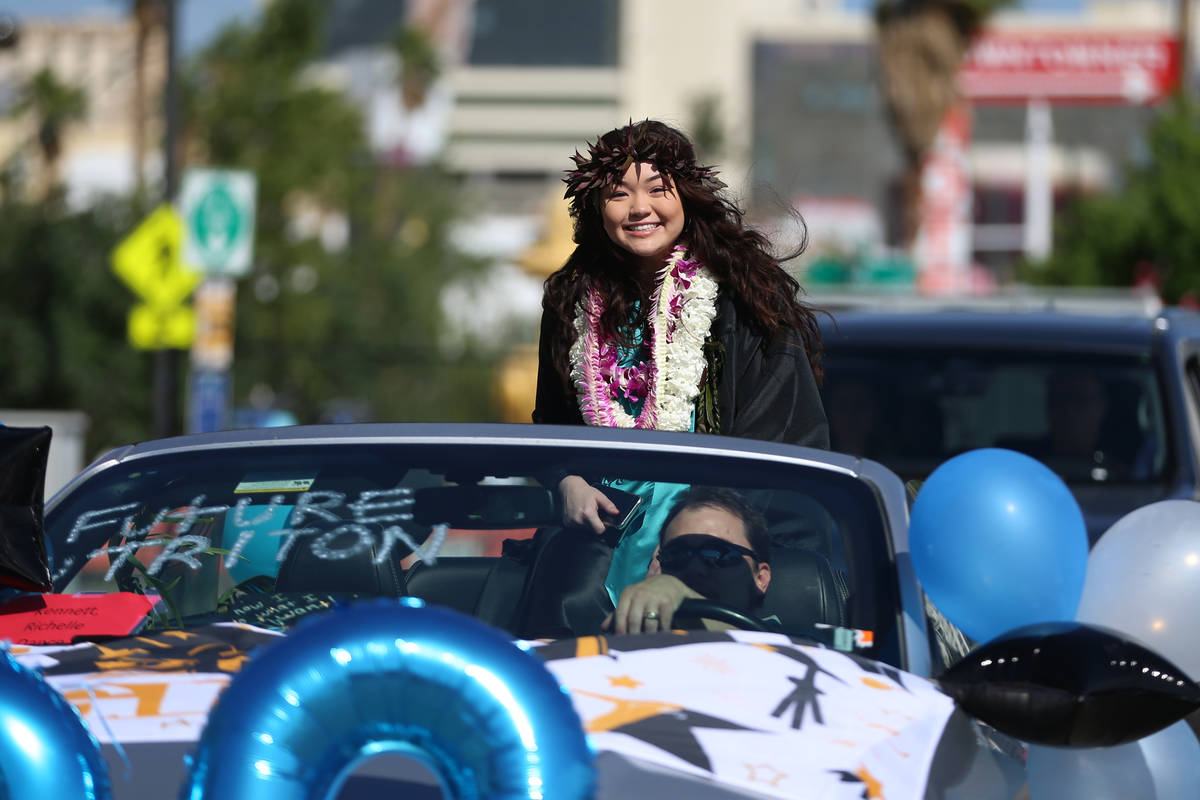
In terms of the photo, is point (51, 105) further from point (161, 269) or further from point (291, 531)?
point (291, 531)

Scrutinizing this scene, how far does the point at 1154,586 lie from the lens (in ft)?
11.0

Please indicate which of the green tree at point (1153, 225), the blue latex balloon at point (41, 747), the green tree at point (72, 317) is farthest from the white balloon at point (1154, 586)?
the green tree at point (1153, 225)

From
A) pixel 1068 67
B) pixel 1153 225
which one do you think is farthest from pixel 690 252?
pixel 1068 67

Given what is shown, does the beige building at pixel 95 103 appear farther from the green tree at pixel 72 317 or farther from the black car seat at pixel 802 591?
the black car seat at pixel 802 591

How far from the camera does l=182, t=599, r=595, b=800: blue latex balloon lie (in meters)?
1.92

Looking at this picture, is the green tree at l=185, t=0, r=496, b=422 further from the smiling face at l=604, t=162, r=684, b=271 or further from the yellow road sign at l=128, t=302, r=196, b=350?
the smiling face at l=604, t=162, r=684, b=271

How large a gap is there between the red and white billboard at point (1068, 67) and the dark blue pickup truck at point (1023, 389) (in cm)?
6857

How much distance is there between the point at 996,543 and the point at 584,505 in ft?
2.29

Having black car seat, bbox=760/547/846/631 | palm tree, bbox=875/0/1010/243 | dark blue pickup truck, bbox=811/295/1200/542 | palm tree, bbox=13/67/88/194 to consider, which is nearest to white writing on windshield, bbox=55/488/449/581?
black car seat, bbox=760/547/846/631

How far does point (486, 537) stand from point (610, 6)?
93870 mm

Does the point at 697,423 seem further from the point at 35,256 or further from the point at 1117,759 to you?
the point at 35,256

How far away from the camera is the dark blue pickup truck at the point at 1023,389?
6.12m

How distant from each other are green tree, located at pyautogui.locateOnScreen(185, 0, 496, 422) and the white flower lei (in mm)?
24190

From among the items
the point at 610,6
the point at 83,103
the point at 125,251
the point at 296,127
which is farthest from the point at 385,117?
the point at 125,251
